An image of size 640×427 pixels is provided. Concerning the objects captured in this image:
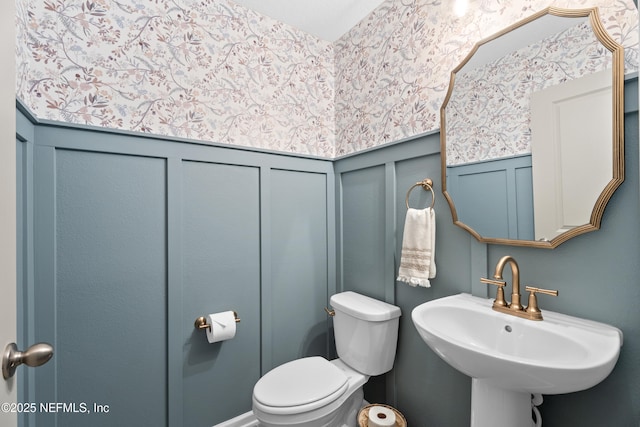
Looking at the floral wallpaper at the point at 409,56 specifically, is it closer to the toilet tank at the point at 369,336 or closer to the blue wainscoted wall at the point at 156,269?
the blue wainscoted wall at the point at 156,269

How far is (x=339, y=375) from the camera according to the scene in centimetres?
136

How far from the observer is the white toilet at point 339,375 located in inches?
46.5

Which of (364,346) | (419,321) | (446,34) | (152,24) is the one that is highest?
(152,24)

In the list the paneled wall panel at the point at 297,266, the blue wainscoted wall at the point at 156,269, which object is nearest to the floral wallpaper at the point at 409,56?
the paneled wall panel at the point at 297,266

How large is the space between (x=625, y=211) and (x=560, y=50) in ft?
1.86

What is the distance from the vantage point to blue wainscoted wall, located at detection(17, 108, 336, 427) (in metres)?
1.15

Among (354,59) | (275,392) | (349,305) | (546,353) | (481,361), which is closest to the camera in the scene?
(481,361)

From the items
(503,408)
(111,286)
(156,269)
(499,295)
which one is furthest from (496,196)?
(111,286)

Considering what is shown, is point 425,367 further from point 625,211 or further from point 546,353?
point 625,211

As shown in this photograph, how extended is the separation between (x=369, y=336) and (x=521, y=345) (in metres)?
0.68

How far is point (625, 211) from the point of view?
2.82ft

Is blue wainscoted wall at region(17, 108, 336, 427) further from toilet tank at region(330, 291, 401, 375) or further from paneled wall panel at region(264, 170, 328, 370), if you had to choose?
toilet tank at region(330, 291, 401, 375)

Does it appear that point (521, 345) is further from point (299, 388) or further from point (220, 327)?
point (220, 327)

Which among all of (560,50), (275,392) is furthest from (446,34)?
(275,392)
